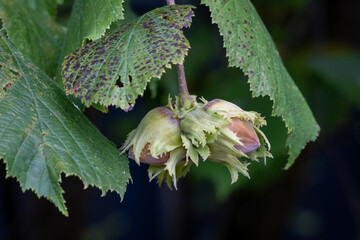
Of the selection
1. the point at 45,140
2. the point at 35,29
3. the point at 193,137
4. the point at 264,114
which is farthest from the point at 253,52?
the point at 264,114

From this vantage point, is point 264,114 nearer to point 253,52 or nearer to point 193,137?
point 253,52

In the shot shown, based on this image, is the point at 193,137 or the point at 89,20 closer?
the point at 193,137

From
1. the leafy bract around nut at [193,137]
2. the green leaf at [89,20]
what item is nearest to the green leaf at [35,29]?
the green leaf at [89,20]

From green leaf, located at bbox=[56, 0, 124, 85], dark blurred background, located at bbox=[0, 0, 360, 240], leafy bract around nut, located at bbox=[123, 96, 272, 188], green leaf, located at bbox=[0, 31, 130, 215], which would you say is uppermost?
green leaf, located at bbox=[56, 0, 124, 85]

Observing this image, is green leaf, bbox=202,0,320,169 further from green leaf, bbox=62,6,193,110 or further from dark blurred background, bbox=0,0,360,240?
dark blurred background, bbox=0,0,360,240

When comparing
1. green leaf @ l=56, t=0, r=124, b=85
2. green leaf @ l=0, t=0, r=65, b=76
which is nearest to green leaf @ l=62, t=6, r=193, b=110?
green leaf @ l=56, t=0, r=124, b=85
